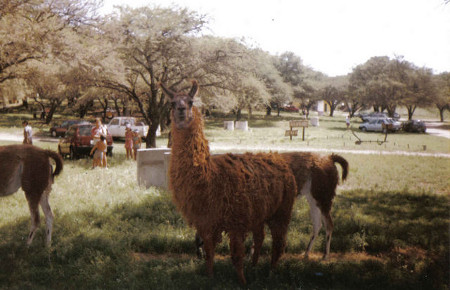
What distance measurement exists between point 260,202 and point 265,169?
1.61ft

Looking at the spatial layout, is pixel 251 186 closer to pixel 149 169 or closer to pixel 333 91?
pixel 149 169

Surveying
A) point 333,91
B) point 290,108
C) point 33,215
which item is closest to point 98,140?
point 33,215

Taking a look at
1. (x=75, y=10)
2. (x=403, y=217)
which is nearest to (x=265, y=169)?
(x=403, y=217)

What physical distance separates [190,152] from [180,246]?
91.8 inches

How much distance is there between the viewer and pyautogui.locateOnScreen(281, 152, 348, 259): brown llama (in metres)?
5.14

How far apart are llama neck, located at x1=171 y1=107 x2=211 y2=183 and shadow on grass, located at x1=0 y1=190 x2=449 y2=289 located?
Result: 1.47m

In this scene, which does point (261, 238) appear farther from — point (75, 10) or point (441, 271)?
point (75, 10)

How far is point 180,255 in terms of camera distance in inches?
215

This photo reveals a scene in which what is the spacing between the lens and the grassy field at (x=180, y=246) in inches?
174

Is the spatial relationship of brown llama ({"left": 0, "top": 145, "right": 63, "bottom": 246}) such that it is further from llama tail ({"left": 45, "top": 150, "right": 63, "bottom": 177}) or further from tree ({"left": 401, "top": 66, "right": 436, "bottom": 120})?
tree ({"left": 401, "top": 66, "right": 436, "bottom": 120})

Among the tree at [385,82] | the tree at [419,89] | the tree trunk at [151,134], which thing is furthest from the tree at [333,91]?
the tree trunk at [151,134]

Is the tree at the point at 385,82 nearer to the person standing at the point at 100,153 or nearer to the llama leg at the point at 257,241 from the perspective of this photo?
the person standing at the point at 100,153

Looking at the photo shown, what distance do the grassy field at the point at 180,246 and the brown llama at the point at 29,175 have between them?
557 mm

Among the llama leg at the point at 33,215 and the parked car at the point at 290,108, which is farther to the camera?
the parked car at the point at 290,108
